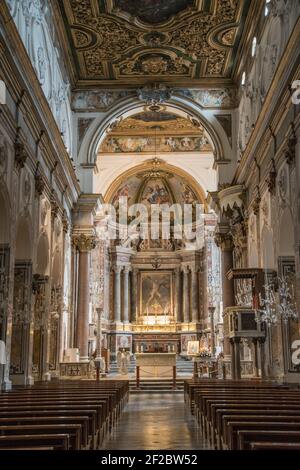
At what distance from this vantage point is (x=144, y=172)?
28.6 meters

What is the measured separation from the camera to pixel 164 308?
31297 mm

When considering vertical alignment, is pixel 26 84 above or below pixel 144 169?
below

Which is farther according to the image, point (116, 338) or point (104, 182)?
point (116, 338)

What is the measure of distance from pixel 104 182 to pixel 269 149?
1395 centimetres

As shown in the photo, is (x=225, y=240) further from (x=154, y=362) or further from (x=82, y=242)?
(x=82, y=242)

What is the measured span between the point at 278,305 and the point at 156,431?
539 cm

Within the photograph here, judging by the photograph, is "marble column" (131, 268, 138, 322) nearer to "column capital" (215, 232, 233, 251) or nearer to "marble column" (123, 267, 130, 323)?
"marble column" (123, 267, 130, 323)

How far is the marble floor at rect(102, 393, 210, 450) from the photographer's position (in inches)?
261

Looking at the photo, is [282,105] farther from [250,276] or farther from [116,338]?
[116,338]

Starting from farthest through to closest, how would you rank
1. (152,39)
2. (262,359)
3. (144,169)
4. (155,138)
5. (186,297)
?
1. (186,297)
2. (144,169)
3. (155,138)
4. (152,39)
5. (262,359)

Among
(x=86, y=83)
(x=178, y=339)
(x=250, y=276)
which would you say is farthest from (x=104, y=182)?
(x=250, y=276)

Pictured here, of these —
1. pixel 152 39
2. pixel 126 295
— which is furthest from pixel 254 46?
pixel 126 295

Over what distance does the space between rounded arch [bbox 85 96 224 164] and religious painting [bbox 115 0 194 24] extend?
4129 millimetres
